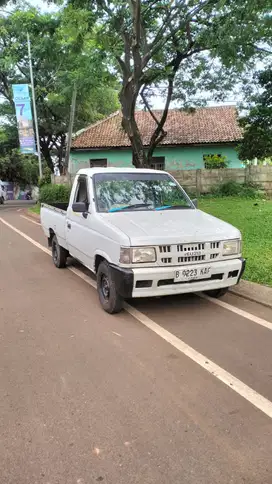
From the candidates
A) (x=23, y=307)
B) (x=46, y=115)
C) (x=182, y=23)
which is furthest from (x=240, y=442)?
(x=46, y=115)

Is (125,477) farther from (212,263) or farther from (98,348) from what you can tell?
(212,263)

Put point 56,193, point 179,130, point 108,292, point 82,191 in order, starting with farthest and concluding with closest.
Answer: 1. point 179,130
2. point 56,193
3. point 82,191
4. point 108,292

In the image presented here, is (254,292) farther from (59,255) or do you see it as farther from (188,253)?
(59,255)

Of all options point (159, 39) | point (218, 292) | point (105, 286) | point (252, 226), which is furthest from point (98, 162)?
point (105, 286)

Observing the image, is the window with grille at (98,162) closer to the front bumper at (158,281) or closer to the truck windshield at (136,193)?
the truck windshield at (136,193)

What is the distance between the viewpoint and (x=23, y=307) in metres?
5.30

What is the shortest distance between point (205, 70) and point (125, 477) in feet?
58.8

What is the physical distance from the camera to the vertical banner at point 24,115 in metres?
22.7

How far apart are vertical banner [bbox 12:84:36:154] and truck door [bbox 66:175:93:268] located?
1811 centimetres

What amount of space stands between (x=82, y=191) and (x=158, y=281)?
236 cm

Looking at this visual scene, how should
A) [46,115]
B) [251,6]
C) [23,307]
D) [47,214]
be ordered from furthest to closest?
[46,115], [47,214], [251,6], [23,307]

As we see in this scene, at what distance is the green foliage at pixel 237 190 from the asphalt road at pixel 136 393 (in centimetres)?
1295

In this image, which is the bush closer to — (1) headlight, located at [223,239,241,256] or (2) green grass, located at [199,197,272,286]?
(2) green grass, located at [199,197,272,286]

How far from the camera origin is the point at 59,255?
7434mm
